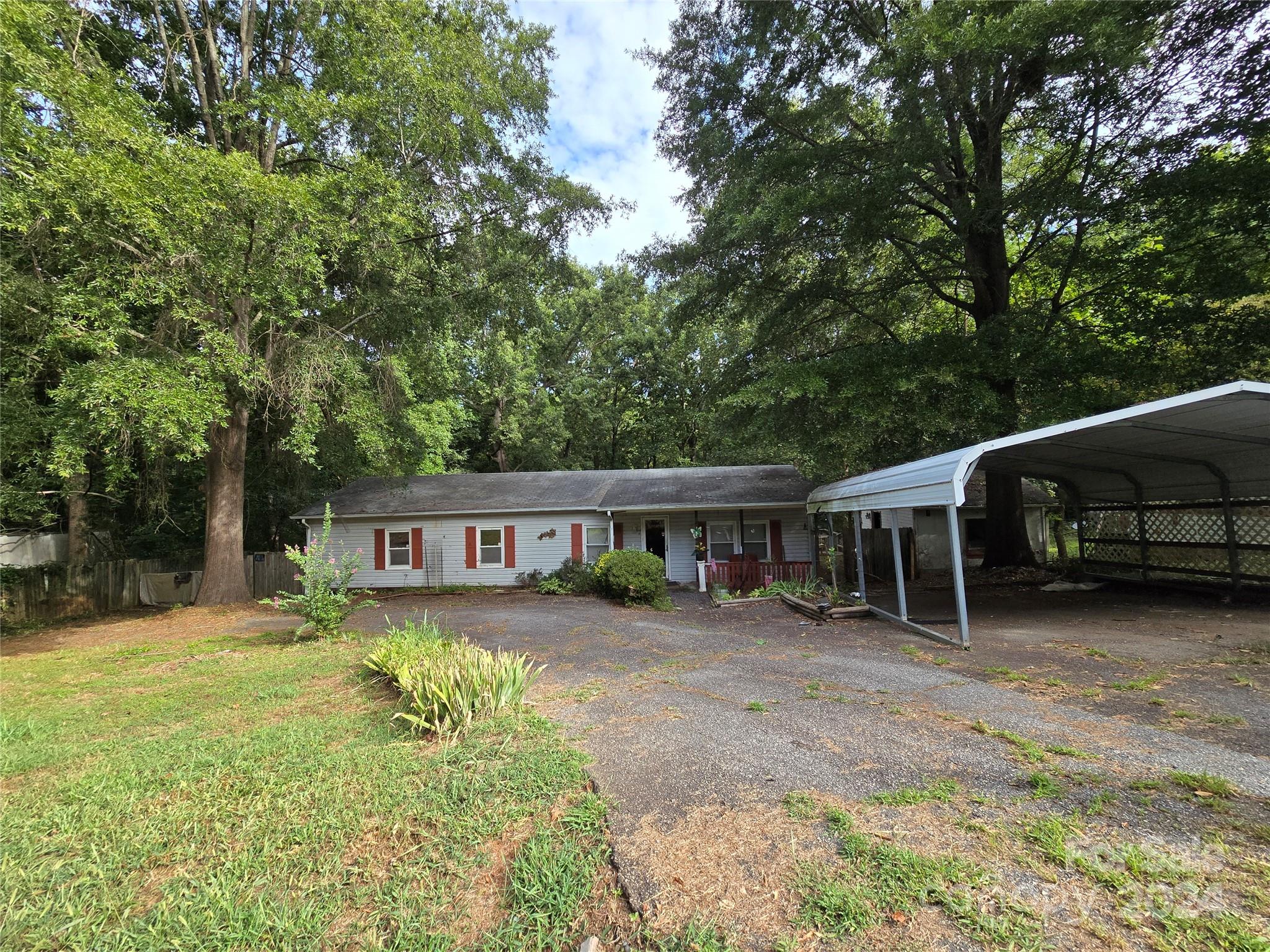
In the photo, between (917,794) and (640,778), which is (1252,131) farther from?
(640,778)

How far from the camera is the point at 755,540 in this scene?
1522 centimetres

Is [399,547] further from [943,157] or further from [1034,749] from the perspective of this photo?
[943,157]

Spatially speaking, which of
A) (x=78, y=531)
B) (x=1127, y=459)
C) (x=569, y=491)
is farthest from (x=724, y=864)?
(x=78, y=531)

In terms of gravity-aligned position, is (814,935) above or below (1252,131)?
below

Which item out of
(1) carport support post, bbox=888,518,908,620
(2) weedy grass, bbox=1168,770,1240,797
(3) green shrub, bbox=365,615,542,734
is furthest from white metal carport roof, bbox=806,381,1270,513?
(3) green shrub, bbox=365,615,542,734

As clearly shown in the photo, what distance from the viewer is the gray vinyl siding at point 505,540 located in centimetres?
1557

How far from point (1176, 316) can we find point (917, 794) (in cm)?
1217

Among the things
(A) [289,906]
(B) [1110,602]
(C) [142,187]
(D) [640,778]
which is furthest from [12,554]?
(B) [1110,602]

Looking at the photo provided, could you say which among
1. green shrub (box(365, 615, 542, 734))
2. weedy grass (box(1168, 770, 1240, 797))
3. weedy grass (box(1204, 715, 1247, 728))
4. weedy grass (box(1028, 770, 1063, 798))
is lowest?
weedy grass (box(1204, 715, 1247, 728))

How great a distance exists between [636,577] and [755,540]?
16.5 ft

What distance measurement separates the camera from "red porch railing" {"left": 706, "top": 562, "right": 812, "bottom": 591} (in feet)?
45.6

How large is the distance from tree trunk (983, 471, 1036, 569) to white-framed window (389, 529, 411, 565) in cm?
1673

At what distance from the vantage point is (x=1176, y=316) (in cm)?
995

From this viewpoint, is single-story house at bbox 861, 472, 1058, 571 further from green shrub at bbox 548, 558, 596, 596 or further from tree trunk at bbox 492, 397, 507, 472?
tree trunk at bbox 492, 397, 507, 472
